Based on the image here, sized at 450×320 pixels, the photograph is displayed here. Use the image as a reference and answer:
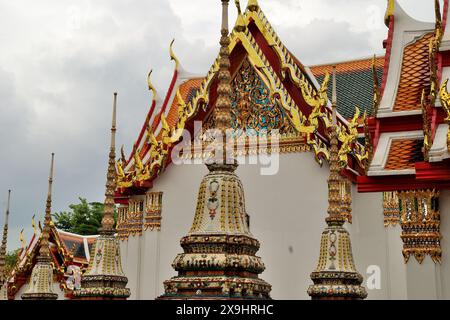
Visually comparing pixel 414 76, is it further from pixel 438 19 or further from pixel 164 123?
pixel 164 123

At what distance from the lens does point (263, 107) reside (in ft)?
38.6

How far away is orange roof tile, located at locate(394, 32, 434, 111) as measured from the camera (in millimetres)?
7348

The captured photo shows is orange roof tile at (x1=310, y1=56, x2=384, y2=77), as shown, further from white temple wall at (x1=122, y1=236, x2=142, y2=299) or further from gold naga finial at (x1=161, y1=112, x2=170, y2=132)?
white temple wall at (x1=122, y1=236, x2=142, y2=299)

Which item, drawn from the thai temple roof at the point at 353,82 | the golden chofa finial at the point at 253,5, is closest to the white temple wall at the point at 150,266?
the thai temple roof at the point at 353,82

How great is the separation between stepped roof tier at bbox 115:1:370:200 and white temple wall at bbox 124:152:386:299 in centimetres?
46

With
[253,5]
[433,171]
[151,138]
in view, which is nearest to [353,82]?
[253,5]

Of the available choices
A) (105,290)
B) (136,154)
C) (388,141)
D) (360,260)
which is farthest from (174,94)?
(388,141)

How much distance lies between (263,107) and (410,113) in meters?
4.82

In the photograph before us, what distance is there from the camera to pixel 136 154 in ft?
41.1

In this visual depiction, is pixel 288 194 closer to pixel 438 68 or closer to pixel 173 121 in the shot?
pixel 173 121

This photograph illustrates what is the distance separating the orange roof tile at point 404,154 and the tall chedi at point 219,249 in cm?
246

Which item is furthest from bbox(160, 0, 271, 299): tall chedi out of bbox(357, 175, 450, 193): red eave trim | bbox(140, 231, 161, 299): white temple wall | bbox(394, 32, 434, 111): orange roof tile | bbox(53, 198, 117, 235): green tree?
bbox(53, 198, 117, 235): green tree

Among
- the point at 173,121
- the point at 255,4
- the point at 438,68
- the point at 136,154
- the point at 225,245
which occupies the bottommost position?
the point at 225,245

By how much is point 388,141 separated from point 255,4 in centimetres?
559
